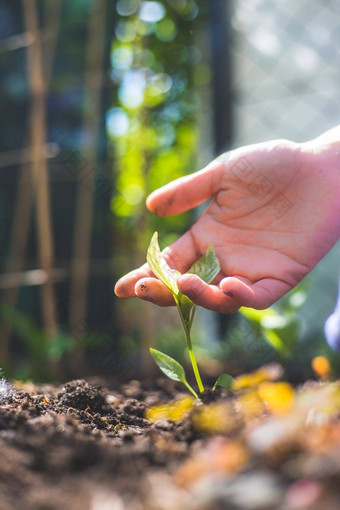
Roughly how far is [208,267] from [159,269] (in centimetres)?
13

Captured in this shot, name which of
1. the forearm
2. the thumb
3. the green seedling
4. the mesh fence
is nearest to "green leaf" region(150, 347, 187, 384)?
the green seedling

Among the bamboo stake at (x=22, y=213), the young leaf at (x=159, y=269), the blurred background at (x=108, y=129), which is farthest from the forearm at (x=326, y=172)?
the bamboo stake at (x=22, y=213)

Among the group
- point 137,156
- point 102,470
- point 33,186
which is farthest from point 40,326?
point 102,470

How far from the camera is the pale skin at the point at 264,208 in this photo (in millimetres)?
1273

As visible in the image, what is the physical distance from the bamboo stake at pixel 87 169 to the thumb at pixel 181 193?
1681 millimetres

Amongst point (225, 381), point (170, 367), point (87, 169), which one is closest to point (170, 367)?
point (170, 367)

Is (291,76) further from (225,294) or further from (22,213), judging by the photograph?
(225,294)

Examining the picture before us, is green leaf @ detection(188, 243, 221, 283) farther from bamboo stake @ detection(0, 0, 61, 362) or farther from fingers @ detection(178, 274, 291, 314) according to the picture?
bamboo stake @ detection(0, 0, 61, 362)

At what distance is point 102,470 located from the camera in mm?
621

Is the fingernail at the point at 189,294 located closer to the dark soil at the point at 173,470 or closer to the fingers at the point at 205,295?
Answer: the fingers at the point at 205,295

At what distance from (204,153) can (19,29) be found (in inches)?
57.3

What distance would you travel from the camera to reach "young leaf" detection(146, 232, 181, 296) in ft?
3.37

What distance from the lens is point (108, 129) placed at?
10.5ft

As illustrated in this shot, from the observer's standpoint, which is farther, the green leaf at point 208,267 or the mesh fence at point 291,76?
the mesh fence at point 291,76
